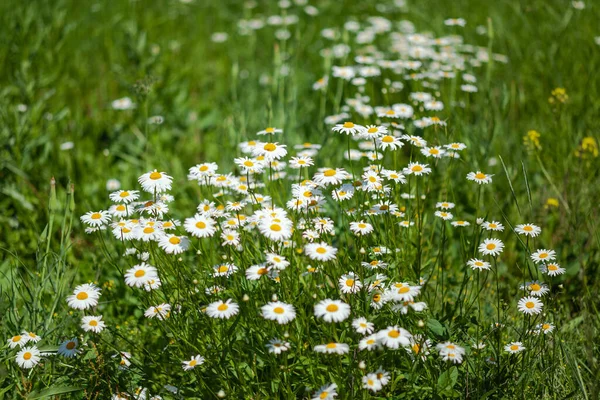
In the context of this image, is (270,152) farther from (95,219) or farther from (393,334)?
(393,334)

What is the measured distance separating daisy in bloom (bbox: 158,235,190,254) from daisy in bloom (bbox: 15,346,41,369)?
1.62 ft

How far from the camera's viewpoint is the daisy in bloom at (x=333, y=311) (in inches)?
57.8

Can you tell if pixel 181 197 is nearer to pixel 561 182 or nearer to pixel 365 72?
pixel 365 72

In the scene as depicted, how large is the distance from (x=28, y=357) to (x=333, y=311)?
3.07 ft

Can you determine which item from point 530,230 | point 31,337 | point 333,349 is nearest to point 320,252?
point 333,349

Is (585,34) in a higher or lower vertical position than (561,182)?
higher

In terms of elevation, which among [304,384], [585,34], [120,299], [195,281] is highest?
[585,34]

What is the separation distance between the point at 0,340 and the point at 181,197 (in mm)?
1497

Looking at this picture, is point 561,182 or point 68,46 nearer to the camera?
point 561,182

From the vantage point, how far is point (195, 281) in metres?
1.79

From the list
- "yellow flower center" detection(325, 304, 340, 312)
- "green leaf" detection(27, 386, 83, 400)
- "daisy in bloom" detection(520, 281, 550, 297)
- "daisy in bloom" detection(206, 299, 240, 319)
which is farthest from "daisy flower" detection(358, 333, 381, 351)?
"green leaf" detection(27, 386, 83, 400)

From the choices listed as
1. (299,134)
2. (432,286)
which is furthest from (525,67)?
(432,286)

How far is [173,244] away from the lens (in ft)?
5.56

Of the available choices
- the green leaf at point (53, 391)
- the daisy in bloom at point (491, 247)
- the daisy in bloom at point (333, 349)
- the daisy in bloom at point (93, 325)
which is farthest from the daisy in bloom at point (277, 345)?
the daisy in bloom at point (491, 247)
